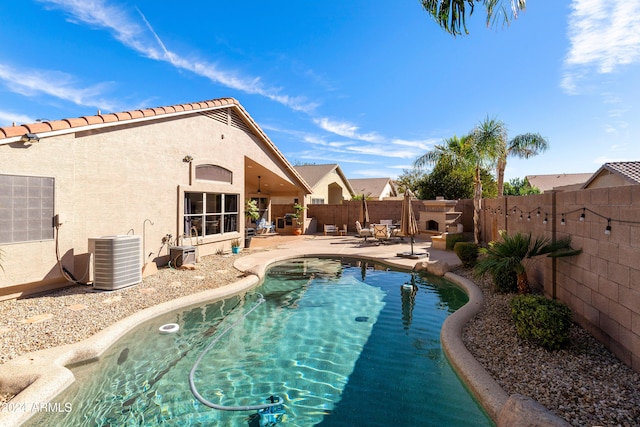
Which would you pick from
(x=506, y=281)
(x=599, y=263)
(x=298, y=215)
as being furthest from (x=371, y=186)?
(x=599, y=263)

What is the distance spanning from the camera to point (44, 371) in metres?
4.08

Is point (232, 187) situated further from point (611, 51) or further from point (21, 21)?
point (611, 51)

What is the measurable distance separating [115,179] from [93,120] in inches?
69.0

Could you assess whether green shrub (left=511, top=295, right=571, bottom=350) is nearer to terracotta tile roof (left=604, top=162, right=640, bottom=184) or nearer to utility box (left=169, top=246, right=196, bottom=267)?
utility box (left=169, top=246, right=196, bottom=267)

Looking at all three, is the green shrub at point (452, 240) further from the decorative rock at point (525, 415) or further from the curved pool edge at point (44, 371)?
the curved pool edge at point (44, 371)

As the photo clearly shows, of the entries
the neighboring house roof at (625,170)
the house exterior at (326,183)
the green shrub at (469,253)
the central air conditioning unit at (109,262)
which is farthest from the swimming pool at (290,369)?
the house exterior at (326,183)

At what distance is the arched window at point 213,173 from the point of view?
41.4 ft

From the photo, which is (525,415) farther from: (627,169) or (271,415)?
(627,169)

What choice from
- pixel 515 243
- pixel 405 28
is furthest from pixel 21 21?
pixel 515 243

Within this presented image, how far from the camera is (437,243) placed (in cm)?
1541

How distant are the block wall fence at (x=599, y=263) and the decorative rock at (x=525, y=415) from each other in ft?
6.24

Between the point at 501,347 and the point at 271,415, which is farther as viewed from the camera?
the point at 501,347

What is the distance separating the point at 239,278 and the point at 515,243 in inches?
310

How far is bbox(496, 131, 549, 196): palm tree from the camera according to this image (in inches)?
1161
